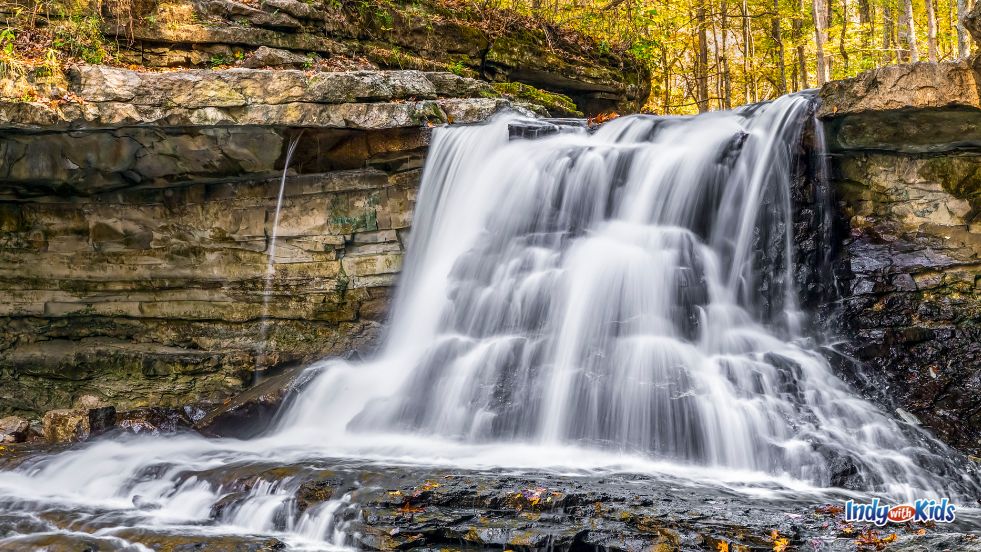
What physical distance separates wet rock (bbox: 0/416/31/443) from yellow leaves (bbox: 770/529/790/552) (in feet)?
24.0

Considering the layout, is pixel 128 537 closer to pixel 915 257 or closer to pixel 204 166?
pixel 204 166

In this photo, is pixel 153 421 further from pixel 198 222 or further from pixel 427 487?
pixel 427 487

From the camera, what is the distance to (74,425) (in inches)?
314

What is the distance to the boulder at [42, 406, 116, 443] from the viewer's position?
790cm

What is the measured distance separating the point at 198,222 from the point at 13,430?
3346mm

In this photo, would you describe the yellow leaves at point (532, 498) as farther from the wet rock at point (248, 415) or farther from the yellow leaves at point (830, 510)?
the wet rock at point (248, 415)

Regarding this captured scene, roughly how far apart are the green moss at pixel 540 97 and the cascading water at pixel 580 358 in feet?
8.36

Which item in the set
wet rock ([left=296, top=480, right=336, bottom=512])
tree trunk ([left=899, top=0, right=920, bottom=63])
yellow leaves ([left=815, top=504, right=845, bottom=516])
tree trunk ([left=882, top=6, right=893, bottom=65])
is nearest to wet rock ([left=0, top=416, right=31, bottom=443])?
wet rock ([left=296, top=480, right=336, bottom=512])

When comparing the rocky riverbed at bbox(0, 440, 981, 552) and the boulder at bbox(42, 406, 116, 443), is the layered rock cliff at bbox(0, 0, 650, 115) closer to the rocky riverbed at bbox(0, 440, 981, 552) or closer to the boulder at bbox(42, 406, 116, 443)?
the boulder at bbox(42, 406, 116, 443)

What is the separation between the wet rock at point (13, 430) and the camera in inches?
314

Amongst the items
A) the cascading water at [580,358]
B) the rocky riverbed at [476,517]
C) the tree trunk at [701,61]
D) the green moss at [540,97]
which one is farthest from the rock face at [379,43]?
the rocky riverbed at [476,517]

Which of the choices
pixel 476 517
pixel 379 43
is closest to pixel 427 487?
pixel 476 517

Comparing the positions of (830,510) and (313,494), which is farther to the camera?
(313,494)

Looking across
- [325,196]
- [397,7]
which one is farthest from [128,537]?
[397,7]
